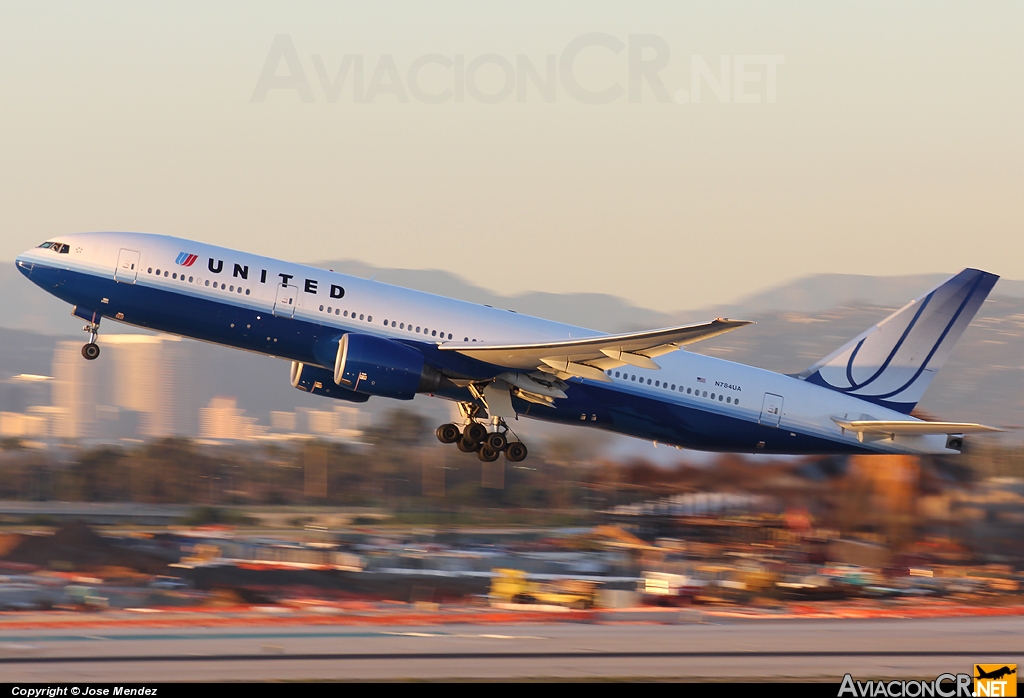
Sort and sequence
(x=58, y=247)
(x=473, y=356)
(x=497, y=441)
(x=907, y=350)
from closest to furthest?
(x=58, y=247) < (x=473, y=356) < (x=497, y=441) < (x=907, y=350)

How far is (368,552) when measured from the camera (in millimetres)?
46656

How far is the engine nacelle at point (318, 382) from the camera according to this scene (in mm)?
34406

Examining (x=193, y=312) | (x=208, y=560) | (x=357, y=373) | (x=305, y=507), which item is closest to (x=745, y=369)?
(x=357, y=373)

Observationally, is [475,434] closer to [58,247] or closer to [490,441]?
[490,441]

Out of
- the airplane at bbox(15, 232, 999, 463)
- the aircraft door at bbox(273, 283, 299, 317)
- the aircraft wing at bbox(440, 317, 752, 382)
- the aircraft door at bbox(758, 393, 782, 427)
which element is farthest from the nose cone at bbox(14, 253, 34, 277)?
the aircraft door at bbox(758, 393, 782, 427)

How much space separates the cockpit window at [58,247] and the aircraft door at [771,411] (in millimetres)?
22282

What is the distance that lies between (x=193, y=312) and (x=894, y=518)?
83.7 feet

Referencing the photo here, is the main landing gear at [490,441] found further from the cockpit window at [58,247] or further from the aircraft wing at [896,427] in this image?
the cockpit window at [58,247]

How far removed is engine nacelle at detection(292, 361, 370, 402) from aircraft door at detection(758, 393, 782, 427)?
13.2 m

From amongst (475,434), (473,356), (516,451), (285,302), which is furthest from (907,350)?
(285,302)

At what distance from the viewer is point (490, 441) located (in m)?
35.8

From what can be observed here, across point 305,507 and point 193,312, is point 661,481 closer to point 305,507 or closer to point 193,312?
point 193,312

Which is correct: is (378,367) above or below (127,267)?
below

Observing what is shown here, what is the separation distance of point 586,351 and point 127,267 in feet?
44.4
